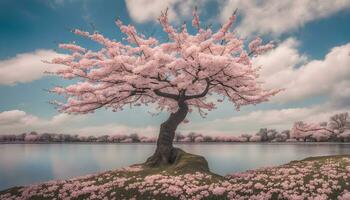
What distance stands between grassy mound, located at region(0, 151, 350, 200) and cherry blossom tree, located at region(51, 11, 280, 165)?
6009mm

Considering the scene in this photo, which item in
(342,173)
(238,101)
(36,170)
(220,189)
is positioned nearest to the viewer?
(220,189)

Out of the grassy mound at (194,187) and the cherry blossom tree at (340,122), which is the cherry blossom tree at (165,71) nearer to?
the grassy mound at (194,187)

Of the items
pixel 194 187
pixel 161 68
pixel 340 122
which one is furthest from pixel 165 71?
pixel 340 122

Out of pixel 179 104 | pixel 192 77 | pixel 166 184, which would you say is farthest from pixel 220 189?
pixel 179 104

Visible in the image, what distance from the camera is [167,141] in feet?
83.0

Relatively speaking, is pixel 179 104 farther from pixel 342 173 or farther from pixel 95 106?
pixel 342 173

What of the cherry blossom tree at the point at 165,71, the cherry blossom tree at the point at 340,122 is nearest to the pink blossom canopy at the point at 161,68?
the cherry blossom tree at the point at 165,71

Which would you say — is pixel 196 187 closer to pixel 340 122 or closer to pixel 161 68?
pixel 161 68

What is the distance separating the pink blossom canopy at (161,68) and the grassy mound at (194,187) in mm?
6189

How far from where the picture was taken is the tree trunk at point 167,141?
25.2 meters

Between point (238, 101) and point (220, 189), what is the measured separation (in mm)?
13602

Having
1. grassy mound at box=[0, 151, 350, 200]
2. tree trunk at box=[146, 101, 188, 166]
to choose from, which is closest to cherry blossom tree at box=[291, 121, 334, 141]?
grassy mound at box=[0, 151, 350, 200]

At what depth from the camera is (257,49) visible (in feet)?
A: 83.0

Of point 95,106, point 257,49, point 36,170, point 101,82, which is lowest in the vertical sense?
point 36,170
